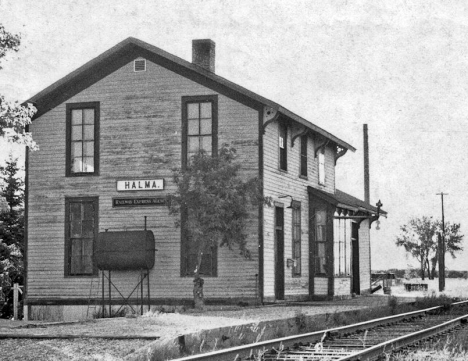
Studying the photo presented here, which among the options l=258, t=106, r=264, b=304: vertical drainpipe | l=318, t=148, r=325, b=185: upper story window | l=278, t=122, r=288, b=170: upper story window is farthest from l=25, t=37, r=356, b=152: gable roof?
l=318, t=148, r=325, b=185: upper story window

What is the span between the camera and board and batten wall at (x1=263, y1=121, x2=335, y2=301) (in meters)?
24.1

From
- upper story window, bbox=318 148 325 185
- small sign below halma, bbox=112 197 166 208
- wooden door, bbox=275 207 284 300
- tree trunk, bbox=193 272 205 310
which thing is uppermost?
upper story window, bbox=318 148 325 185

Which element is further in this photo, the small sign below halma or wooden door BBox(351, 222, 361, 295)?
wooden door BBox(351, 222, 361, 295)

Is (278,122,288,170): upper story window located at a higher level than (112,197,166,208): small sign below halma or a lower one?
higher

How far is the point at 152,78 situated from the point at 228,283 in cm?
625

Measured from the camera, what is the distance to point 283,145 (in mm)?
25984

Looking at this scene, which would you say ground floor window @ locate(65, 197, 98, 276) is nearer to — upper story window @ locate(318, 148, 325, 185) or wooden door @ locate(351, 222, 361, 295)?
upper story window @ locate(318, 148, 325, 185)

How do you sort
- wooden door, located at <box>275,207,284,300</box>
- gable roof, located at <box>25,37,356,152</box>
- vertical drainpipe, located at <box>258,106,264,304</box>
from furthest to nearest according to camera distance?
wooden door, located at <box>275,207,284,300</box>, gable roof, located at <box>25,37,356,152</box>, vertical drainpipe, located at <box>258,106,264,304</box>

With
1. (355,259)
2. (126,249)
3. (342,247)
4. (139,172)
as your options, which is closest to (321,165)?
(342,247)

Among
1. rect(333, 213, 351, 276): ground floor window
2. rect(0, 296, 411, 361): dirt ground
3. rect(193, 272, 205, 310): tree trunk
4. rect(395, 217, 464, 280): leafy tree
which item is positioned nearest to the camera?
rect(0, 296, 411, 361): dirt ground

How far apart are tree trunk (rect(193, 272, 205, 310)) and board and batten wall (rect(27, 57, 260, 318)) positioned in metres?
1.39

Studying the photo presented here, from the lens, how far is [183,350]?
11.5 m

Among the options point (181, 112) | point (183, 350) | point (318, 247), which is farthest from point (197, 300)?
point (183, 350)

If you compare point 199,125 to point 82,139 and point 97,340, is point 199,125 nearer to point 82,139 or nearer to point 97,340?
point 82,139
